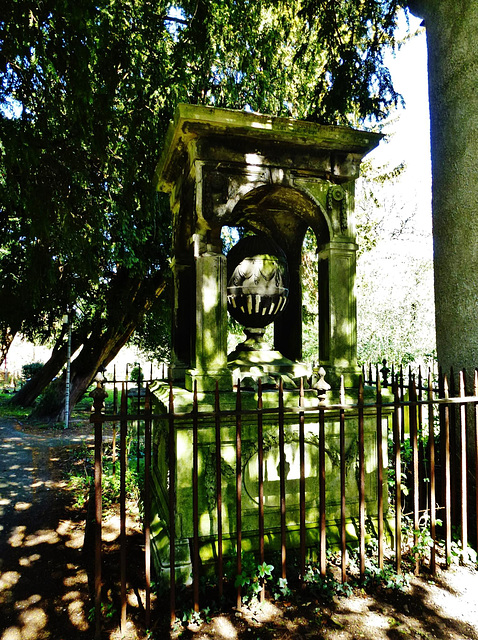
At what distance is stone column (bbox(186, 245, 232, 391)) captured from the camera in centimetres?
349

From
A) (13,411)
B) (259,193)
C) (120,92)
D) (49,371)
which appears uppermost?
(120,92)

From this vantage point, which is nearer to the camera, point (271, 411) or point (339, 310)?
point (271, 411)

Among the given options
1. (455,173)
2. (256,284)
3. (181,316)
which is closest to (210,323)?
(256,284)

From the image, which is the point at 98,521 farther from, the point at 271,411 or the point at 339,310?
the point at 339,310

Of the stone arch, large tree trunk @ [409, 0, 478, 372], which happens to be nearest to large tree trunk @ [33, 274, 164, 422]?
the stone arch

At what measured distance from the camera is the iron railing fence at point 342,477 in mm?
2627

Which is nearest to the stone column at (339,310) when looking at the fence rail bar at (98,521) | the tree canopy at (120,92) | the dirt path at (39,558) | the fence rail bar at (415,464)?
the fence rail bar at (415,464)

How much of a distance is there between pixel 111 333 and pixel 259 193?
23.2 ft

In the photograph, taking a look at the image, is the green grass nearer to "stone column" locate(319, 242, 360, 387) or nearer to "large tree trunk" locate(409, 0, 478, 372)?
"stone column" locate(319, 242, 360, 387)

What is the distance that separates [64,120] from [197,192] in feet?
7.97

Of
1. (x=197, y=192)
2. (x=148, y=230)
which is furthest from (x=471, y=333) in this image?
(x=148, y=230)

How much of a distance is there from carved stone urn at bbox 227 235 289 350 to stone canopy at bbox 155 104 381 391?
1.65 feet

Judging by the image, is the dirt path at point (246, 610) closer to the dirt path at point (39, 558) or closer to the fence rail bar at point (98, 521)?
the dirt path at point (39, 558)

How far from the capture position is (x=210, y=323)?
3.52 metres
